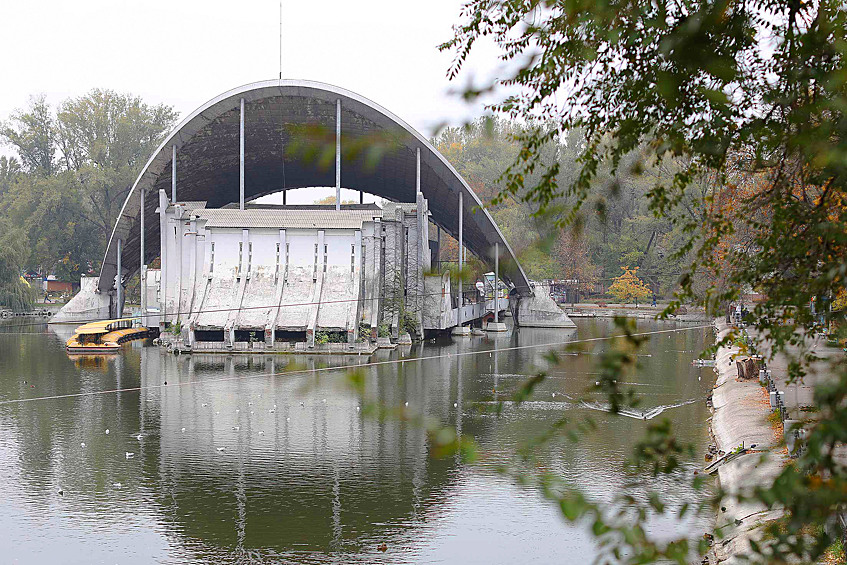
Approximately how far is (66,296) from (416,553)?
68.1 m

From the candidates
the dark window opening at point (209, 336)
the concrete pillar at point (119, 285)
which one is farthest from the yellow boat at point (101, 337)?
the concrete pillar at point (119, 285)

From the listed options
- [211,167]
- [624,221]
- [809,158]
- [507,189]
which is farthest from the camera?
[624,221]

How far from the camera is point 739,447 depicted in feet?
51.3

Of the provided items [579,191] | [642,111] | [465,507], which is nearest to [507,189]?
[579,191]

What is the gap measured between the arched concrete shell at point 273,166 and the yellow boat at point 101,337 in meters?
7.44


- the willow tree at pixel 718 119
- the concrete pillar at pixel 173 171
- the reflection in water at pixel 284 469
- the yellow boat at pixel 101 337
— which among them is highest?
the concrete pillar at pixel 173 171

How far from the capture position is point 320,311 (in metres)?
37.5

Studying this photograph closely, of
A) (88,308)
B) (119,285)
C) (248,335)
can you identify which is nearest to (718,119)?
(248,335)

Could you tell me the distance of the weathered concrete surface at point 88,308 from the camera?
178 feet

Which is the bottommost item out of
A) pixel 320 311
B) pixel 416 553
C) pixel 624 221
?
pixel 416 553

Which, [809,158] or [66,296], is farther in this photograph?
[66,296]

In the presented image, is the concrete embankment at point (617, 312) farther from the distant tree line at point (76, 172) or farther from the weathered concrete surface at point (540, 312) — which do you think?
the distant tree line at point (76, 172)

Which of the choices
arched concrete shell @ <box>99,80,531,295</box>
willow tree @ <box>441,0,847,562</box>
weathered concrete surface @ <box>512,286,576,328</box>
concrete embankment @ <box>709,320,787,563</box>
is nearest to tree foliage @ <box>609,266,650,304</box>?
weathered concrete surface @ <box>512,286,576,328</box>

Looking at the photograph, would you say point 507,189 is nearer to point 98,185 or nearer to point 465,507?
point 465,507
